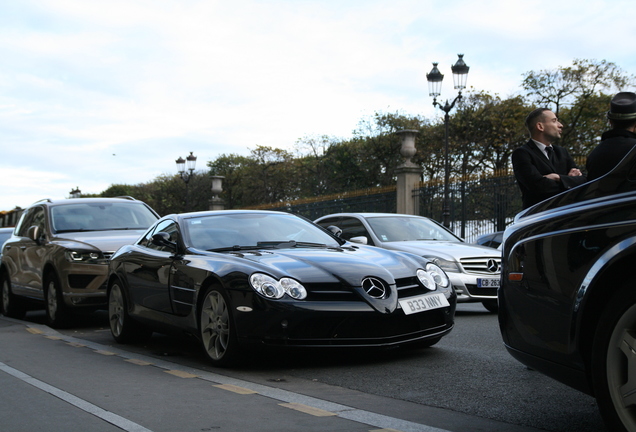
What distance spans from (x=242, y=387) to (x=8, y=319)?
8387 millimetres

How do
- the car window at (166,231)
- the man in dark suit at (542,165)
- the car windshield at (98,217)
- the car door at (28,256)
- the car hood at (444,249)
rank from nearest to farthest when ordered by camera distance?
the man in dark suit at (542,165) → the car window at (166,231) → the car hood at (444,249) → the car door at (28,256) → the car windshield at (98,217)

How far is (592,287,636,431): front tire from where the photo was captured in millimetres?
3203

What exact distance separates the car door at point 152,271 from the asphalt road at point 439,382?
1.76ft

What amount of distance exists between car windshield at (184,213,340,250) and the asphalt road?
1.08 m

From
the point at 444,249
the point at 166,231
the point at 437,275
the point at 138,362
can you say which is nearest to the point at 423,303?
the point at 437,275

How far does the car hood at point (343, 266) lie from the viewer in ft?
20.9

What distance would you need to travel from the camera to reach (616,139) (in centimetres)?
468

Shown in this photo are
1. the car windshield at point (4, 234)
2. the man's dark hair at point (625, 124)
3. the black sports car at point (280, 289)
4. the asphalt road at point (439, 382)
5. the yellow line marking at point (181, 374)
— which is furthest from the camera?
the car windshield at point (4, 234)

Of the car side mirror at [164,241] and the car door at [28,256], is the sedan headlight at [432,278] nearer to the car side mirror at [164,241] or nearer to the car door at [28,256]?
the car side mirror at [164,241]

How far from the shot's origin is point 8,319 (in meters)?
12.9

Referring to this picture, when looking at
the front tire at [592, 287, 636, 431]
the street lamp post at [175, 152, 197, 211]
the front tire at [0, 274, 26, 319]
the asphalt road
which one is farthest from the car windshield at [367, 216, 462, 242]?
the street lamp post at [175, 152, 197, 211]

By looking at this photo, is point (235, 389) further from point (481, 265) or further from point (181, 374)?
point (481, 265)

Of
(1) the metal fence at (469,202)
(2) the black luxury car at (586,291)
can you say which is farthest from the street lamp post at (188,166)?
(2) the black luxury car at (586,291)

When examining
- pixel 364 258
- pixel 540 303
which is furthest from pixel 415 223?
pixel 540 303
